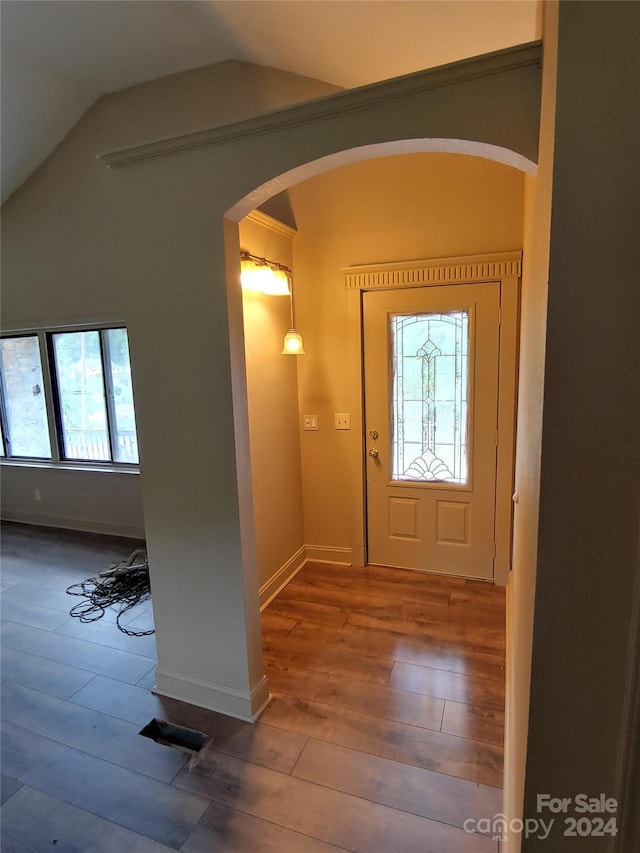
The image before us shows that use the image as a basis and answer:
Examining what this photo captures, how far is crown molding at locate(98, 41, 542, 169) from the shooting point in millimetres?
1285

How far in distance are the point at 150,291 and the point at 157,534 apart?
42.9 inches

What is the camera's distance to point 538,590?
0.68m

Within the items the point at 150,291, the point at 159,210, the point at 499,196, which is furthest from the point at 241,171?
the point at 499,196

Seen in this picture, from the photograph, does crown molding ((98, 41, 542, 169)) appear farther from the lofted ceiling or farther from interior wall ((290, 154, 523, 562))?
interior wall ((290, 154, 523, 562))

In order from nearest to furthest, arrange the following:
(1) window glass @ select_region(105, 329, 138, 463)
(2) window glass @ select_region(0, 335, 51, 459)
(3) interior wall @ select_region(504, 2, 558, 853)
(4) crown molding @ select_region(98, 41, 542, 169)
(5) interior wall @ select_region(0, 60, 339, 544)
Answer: (3) interior wall @ select_region(504, 2, 558, 853) → (4) crown molding @ select_region(98, 41, 542, 169) → (5) interior wall @ select_region(0, 60, 339, 544) → (1) window glass @ select_region(105, 329, 138, 463) → (2) window glass @ select_region(0, 335, 51, 459)

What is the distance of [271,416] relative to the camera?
3.02 metres

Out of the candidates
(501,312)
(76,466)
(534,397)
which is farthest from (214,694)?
(76,466)

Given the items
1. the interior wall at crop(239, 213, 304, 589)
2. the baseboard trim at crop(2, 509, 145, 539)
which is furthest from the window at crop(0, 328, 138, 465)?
the interior wall at crop(239, 213, 304, 589)

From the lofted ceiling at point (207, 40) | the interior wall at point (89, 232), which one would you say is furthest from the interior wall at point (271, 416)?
the lofted ceiling at point (207, 40)

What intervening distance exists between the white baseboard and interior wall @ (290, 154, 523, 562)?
1cm

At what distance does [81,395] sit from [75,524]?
4.35 ft

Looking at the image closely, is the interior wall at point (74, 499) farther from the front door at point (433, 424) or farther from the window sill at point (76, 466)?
the front door at point (433, 424)

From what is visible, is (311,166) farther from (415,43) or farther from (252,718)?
(252,718)

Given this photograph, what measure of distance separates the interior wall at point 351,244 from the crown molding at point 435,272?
0.23 ft
